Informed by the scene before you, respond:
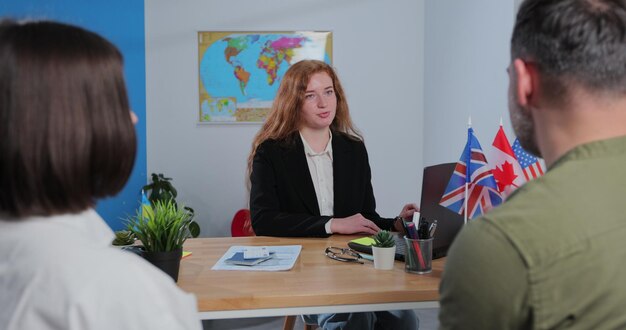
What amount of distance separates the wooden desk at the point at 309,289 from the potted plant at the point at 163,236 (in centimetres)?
8

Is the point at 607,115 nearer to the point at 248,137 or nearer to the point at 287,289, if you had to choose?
the point at 287,289

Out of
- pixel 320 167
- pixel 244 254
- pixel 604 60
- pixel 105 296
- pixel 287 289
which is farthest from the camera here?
pixel 320 167

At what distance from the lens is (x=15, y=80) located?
2.18 ft

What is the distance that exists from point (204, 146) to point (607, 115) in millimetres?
4053

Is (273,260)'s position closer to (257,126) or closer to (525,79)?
(525,79)

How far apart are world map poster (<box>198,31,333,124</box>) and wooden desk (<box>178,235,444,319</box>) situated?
300 centimetres

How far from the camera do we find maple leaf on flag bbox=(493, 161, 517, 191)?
173 cm

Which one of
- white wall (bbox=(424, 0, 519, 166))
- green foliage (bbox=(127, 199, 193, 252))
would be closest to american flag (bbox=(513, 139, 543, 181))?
green foliage (bbox=(127, 199, 193, 252))

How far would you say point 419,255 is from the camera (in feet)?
5.09

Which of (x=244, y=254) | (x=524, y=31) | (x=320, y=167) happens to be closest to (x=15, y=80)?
(x=524, y=31)

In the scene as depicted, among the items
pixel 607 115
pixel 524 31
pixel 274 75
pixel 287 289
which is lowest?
pixel 287 289

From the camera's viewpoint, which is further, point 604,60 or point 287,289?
point 287,289

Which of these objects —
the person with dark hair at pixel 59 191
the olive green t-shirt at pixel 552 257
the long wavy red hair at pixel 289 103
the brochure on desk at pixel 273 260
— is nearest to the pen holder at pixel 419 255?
the brochure on desk at pixel 273 260

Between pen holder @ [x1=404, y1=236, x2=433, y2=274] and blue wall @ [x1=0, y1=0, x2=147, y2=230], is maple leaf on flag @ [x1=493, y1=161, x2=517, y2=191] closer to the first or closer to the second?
pen holder @ [x1=404, y1=236, x2=433, y2=274]
